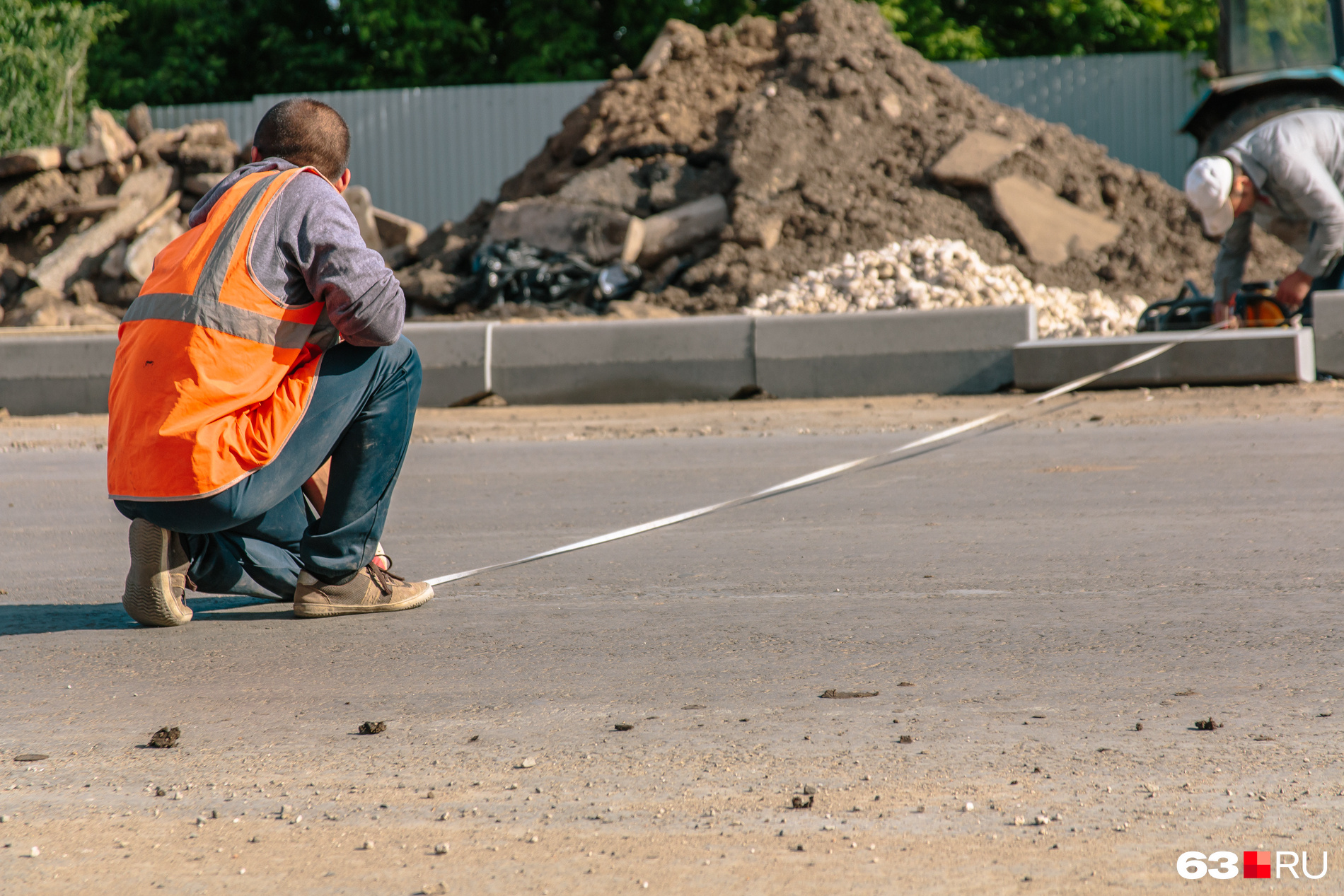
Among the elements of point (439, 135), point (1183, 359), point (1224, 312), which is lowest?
point (1183, 359)

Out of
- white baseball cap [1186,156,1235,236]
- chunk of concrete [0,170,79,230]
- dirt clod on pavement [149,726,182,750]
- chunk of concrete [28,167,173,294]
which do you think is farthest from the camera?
chunk of concrete [0,170,79,230]

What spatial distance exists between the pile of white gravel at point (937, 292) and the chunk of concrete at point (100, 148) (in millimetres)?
10535

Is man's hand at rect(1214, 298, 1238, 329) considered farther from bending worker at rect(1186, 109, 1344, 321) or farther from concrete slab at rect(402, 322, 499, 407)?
concrete slab at rect(402, 322, 499, 407)

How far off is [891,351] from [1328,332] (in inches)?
132

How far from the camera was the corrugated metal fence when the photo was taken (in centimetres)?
2392

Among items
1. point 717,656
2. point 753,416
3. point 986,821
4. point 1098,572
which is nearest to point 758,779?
point 986,821

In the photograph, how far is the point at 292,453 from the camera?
393 cm

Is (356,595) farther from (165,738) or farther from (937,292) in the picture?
(937,292)

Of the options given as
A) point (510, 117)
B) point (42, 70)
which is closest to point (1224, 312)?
point (510, 117)

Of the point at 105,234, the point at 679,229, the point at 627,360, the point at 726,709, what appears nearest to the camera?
the point at 726,709

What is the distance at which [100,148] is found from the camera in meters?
19.2

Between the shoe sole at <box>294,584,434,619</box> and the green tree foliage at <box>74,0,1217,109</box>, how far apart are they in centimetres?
2546


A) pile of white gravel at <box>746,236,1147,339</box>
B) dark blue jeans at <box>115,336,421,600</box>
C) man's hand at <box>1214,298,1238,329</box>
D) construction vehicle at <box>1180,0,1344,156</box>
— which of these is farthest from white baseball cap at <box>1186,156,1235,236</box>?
dark blue jeans at <box>115,336,421,600</box>

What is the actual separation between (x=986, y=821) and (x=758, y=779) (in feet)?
1.60
